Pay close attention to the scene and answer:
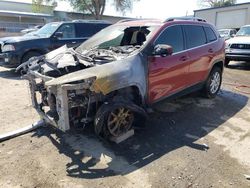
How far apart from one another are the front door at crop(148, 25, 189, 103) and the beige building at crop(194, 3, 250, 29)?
99.6 feet

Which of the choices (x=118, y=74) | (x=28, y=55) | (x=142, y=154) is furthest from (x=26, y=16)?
(x=142, y=154)

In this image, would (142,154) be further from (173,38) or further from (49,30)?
(49,30)

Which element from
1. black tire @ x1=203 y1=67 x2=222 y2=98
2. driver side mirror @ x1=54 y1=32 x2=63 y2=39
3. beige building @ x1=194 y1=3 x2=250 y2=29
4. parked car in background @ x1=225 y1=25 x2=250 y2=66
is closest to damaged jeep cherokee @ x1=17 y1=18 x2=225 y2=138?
black tire @ x1=203 y1=67 x2=222 y2=98

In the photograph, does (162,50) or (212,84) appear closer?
(162,50)

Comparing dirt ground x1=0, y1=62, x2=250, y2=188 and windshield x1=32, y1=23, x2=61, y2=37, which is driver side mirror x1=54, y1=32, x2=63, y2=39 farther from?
dirt ground x1=0, y1=62, x2=250, y2=188

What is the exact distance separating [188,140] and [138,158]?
106 cm

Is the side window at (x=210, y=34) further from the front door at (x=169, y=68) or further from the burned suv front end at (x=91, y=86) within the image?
the burned suv front end at (x=91, y=86)

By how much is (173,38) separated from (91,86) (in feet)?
7.38

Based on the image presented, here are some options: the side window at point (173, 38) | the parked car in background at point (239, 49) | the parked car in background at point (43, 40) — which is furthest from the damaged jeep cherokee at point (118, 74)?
the parked car in background at point (239, 49)

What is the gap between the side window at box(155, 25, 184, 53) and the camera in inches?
199

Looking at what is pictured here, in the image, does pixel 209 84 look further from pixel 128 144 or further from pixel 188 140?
pixel 128 144

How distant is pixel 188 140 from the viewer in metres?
4.62

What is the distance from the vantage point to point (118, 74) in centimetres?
414

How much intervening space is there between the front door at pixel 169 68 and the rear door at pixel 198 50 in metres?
0.22
